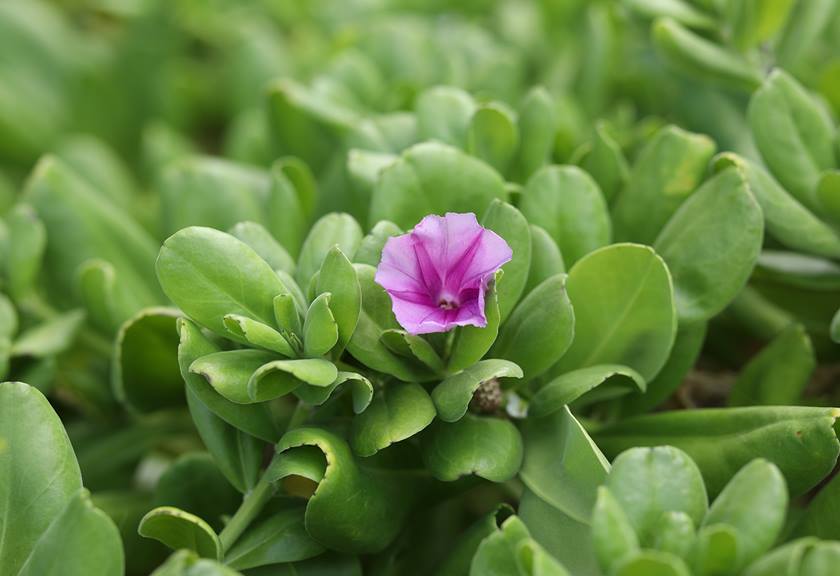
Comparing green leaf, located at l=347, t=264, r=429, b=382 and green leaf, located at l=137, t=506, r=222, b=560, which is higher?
green leaf, located at l=347, t=264, r=429, b=382

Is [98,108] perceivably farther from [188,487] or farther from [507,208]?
[507,208]

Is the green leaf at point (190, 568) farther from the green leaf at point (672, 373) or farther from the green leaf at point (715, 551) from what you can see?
the green leaf at point (672, 373)

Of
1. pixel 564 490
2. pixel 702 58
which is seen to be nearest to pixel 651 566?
pixel 564 490

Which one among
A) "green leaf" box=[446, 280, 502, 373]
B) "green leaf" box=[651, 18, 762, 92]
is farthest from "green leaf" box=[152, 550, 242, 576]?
"green leaf" box=[651, 18, 762, 92]

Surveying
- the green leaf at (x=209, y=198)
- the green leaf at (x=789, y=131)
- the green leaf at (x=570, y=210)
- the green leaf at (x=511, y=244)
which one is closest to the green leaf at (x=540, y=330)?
the green leaf at (x=511, y=244)

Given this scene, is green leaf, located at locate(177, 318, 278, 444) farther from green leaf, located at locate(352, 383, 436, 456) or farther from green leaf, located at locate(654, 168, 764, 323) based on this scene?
green leaf, located at locate(654, 168, 764, 323)

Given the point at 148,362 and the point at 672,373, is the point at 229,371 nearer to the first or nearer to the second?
the point at 148,362

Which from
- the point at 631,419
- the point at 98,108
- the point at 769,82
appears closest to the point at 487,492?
the point at 631,419
